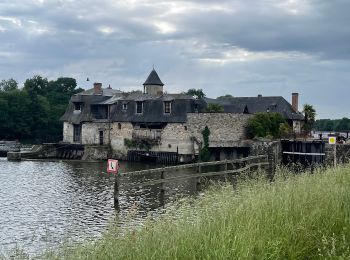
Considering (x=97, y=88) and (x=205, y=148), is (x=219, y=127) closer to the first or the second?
(x=205, y=148)

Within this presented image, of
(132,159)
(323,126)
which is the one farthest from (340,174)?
(323,126)

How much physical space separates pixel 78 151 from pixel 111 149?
4.06m

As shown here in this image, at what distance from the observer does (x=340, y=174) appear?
1297cm

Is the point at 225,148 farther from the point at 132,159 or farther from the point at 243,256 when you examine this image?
the point at 243,256

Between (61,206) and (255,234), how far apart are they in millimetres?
15864

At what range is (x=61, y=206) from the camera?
21625 mm

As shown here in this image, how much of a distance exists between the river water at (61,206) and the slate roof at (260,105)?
22544 millimetres

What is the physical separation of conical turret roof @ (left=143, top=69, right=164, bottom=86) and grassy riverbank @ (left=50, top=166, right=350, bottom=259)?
4952 centimetres

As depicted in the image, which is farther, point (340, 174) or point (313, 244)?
point (340, 174)

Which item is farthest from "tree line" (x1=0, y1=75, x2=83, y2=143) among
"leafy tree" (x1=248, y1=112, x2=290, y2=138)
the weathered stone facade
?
"leafy tree" (x1=248, y1=112, x2=290, y2=138)

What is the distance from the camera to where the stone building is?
151 ft

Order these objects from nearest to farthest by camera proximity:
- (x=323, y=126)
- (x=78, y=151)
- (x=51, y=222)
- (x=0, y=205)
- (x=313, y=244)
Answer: (x=313, y=244) < (x=51, y=222) < (x=0, y=205) < (x=78, y=151) < (x=323, y=126)

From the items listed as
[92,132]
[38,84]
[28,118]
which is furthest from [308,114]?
[38,84]

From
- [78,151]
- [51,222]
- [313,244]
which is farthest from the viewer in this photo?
[78,151]
